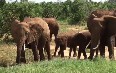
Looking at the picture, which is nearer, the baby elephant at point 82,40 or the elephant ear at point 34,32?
the elephant ear at point 34,32

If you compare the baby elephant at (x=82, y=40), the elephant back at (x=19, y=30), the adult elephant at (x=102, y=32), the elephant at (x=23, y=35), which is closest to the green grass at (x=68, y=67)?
the elephant at (x=23, y=35)

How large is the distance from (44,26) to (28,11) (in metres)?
8.59

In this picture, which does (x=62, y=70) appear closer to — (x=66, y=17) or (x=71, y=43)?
(x=71, y=43)

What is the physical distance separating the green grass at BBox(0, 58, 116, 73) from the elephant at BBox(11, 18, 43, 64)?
1098mm

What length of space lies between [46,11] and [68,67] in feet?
96.7

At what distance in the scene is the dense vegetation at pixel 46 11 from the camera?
2122 centimetres

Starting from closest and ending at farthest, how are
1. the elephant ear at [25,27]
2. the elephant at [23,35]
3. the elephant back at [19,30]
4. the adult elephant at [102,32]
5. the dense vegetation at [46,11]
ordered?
1. the elephant at [23,35]
2. the elephant back at [19,30]
3. the elephant ear at [25,27]
4. the adult elephant at [102,32]
5. the dense vegetation at [46,11]

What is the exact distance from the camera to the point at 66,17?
155 feet

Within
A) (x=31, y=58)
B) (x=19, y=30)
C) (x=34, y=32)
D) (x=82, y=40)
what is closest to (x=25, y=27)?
(x=19, y=30)

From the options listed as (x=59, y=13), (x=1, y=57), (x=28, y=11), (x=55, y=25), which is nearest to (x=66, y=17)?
(x=59, y=13)

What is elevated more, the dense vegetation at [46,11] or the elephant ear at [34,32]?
the elephant ear at [34,32]

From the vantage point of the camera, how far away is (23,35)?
40.2 feet

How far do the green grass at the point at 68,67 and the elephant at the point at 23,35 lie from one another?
1098 millimetres

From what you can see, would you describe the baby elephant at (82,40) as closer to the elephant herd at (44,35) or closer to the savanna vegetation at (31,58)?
the elephant herd at (44,35)
